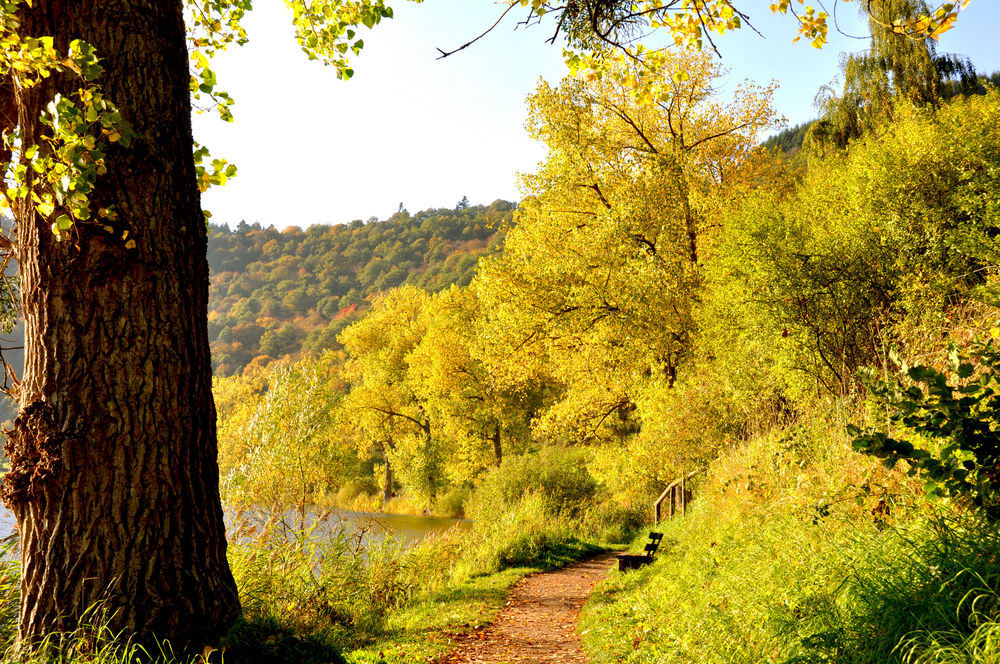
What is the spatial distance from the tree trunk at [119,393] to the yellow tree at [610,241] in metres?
11.8

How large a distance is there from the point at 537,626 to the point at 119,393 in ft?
21.1

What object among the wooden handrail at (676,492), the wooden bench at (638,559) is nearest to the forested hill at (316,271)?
the wooden handrail at (676,492)

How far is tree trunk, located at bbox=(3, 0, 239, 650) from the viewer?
3.23 m

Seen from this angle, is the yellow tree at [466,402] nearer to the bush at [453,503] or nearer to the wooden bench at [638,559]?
the bush at [453,503]

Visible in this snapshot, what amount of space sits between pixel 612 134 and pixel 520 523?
11161 millimetres

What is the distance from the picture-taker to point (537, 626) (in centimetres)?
794

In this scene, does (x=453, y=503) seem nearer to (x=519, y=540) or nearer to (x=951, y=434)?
(x=519, y=540)

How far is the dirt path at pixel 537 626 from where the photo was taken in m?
6.37

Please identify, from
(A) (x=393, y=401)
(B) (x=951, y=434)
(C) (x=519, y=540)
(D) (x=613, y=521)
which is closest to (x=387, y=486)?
(A) (x=393, y=401)

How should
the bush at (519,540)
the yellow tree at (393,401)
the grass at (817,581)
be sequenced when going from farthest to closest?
the yellow tree at (393,401) < the bush at (519,540) < the grass at (817,581)

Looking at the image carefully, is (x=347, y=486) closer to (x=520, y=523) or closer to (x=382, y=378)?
(x=382, y=378)

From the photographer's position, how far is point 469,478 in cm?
2739

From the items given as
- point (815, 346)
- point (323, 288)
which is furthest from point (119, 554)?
point (323, 288)

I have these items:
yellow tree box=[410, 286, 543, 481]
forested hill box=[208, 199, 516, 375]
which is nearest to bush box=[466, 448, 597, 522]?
yellow tree box=[410, 286, 543, 481]
